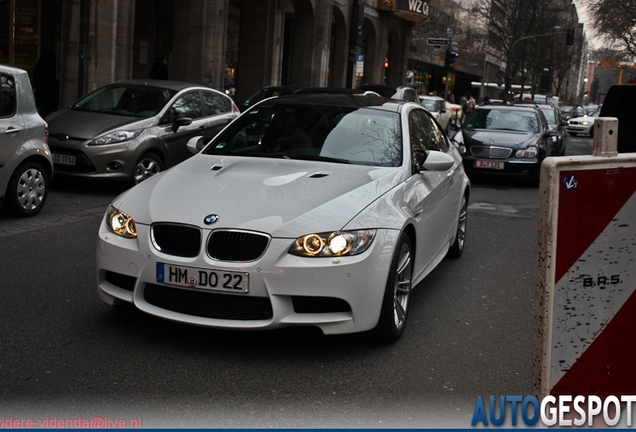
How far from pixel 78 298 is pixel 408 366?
100 inches

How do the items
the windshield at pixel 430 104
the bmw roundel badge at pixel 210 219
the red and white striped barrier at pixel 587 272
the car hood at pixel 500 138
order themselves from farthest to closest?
the windshield at pixel 430 104 → the car hood at pixel 500 138 → the bmw roundel badge at pixel 210 219 → the red and white striped barrier at pixel 587 272

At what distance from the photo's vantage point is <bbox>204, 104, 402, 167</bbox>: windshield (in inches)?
237

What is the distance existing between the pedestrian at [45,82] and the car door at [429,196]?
486 inches

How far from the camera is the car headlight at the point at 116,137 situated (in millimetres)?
11039

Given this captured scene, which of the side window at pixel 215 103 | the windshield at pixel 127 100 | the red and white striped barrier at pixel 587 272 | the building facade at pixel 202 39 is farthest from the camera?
the building facade at pixel 202 39

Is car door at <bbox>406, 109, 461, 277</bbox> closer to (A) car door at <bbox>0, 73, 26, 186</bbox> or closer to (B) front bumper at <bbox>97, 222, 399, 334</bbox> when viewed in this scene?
(B) front bumper at <bbox>97, 222, 399, 334</bbox>

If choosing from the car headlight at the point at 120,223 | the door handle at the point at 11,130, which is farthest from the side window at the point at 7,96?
the car headlight at the point at 120,223

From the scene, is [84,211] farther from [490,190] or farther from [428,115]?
[490,190]

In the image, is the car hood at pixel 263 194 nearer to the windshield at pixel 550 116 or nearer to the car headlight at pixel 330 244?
the car headlight at pixel 330 244

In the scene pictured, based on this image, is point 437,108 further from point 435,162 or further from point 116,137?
point 435,162

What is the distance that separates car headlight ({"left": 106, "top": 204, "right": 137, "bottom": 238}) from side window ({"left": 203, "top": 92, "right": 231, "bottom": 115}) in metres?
8.04

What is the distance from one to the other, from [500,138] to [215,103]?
18.2 feet

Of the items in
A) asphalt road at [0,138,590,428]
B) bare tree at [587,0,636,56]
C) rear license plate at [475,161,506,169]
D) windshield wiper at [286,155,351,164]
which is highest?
bare tree at [587,0,636,56]

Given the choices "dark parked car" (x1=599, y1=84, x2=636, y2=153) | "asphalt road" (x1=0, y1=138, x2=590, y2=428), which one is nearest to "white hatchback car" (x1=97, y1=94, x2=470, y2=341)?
"asphalt road" (x1=0, y1=138, x2=590, y2=428)
